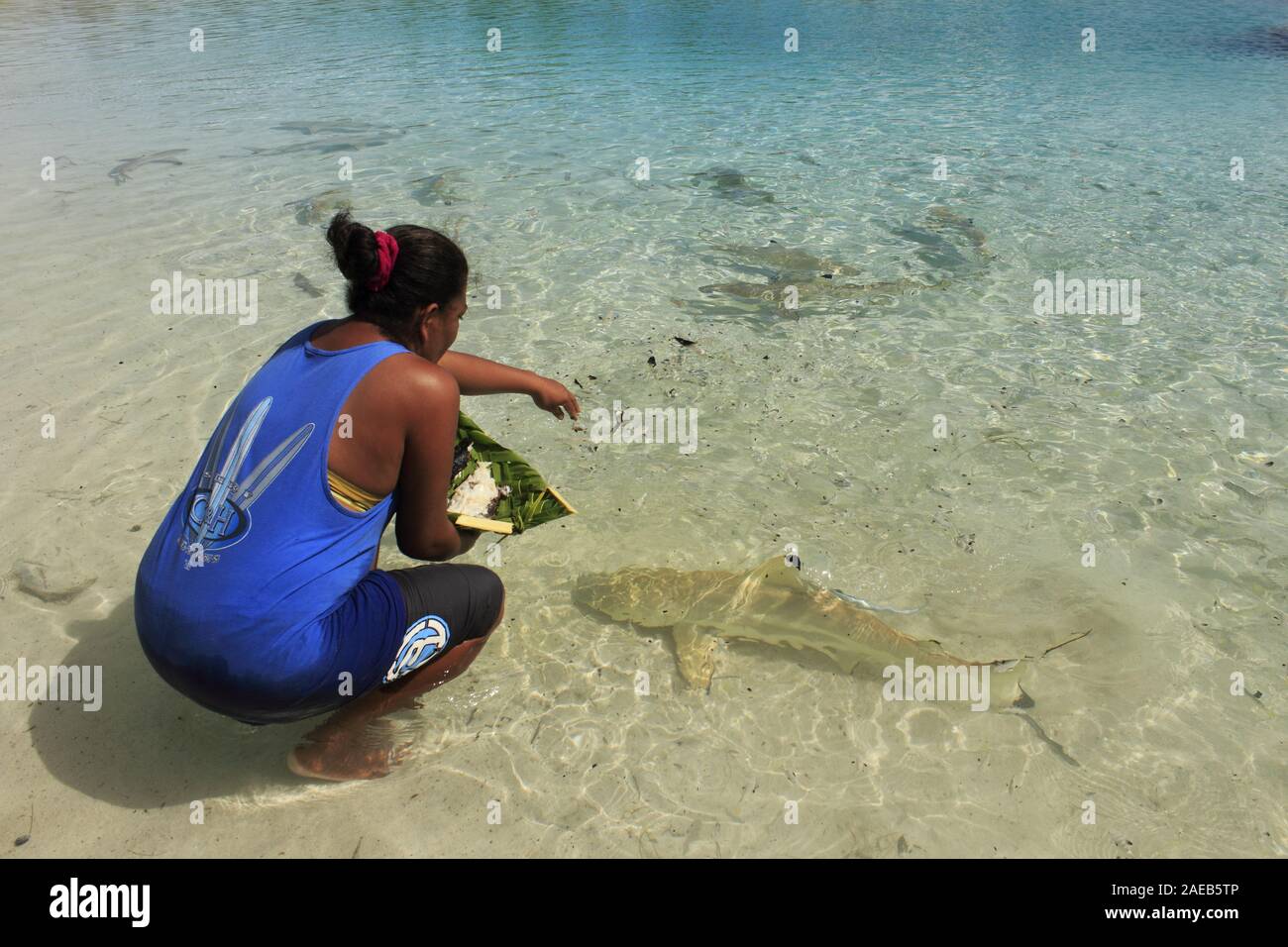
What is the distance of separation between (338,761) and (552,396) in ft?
4.84

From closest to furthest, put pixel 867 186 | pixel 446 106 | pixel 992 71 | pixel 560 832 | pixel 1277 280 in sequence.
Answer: pixel 560 832
pixel 1277 280
pixel 867 186
pixel 446 106
pixel 992 71

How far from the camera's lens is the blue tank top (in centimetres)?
223

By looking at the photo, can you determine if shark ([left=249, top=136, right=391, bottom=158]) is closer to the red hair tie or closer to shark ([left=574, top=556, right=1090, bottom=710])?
shark ([left=574, top=556, right=1090, bottom=710])

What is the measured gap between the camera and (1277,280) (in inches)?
265

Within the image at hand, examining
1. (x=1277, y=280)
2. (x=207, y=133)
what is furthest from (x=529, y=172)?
(x=1277, y=280)

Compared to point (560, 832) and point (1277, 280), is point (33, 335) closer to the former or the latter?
point (560, 832)

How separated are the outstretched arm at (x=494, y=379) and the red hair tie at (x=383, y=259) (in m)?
0.74

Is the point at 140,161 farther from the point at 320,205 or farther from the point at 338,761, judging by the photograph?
the point at 338,761

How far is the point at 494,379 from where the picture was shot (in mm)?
3166

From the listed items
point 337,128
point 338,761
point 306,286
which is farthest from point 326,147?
point 338,761

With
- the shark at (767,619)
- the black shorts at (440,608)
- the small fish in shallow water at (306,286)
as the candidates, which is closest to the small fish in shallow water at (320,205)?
the small fish in shallow water at (306,286)

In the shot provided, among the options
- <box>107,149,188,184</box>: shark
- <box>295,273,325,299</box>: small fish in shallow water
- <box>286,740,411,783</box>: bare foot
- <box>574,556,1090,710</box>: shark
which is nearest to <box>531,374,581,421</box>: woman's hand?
<box>574,556,1090,710</box>: shark

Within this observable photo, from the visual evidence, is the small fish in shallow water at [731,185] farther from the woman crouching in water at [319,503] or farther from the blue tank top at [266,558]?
the blue tank top at [266,558]
